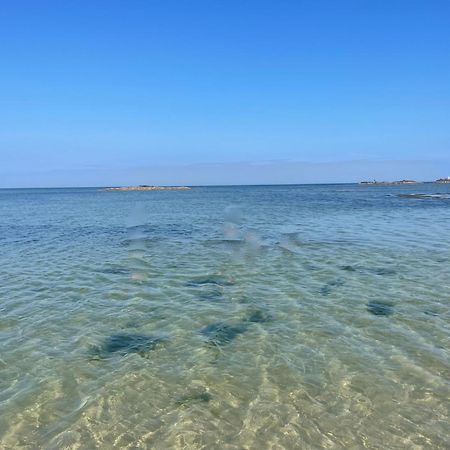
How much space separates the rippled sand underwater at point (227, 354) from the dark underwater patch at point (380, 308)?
7 centimetres

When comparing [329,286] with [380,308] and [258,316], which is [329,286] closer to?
[380,308]

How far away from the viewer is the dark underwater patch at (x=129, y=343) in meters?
10.6

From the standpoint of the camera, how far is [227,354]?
10.3 metres

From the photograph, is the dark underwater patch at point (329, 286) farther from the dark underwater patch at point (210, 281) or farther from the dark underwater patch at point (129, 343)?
the dark underwater patch at point (129, 343)

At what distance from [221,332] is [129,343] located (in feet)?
8.50

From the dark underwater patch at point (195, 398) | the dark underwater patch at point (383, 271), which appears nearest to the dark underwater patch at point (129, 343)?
the dark underwater patch at point (195, 398)

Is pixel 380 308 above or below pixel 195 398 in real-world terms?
above

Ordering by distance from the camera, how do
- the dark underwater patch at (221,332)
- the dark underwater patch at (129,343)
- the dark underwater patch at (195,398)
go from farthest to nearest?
the dark underwater patch at (221,332) < the dark underwater patch at (129,343) < the dark underwater patch at (195,398)

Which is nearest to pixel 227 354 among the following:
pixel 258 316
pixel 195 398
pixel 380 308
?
pixel 195 398

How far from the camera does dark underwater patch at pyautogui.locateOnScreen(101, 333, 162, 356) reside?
34.6 ft

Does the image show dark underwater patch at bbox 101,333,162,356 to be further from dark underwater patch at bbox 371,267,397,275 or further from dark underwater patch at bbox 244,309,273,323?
dark underwater patch at bbox 371,267,397,275

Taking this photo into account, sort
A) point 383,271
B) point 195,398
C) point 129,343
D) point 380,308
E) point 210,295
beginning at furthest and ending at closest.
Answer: point 383,271
point 210,295
point 380,308
point 129,343
point 195,398

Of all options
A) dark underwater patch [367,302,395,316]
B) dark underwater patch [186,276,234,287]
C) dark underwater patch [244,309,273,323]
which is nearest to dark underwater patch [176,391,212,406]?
dark underwater patch [244,309,273,323]

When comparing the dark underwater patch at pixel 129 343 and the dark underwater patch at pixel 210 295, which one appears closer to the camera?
the dark underwater patch at pixel 129 343
